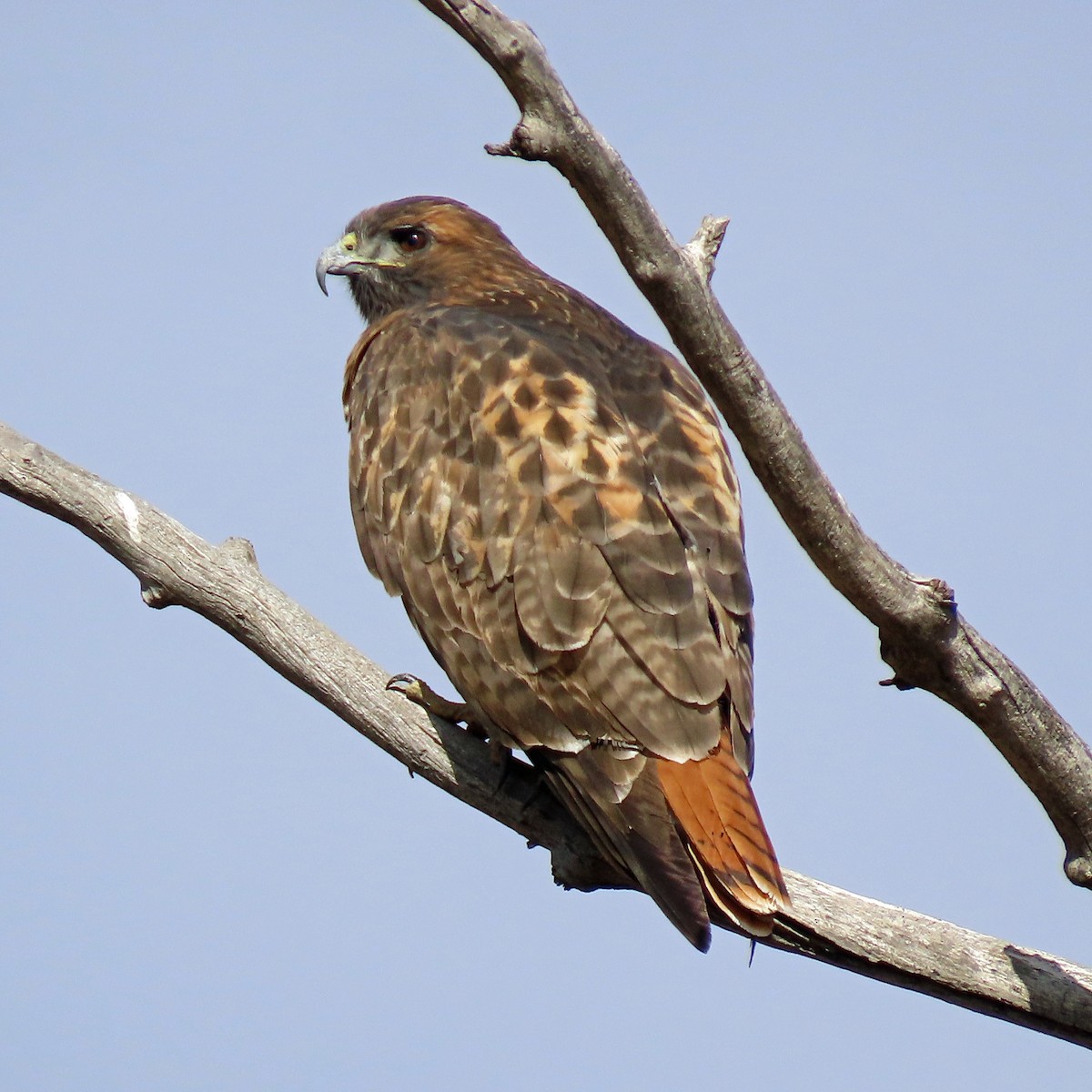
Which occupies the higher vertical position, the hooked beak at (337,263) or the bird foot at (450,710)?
the hooked beak at (337,263)

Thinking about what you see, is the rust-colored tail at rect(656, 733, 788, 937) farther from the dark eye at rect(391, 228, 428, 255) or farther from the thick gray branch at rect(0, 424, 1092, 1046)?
the dark eye at rect(391, 228, 428, 255)

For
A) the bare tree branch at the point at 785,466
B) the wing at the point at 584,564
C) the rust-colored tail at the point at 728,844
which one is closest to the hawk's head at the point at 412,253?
the wing at the point at 584,564

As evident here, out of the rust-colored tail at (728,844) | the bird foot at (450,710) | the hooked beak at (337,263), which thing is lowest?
the rust-colored tail at (728,844)

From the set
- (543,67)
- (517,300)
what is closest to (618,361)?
(517,300)

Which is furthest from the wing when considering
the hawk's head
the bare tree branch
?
the hawk's head

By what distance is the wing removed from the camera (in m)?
3.61

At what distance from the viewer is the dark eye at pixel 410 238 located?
18.3 ft

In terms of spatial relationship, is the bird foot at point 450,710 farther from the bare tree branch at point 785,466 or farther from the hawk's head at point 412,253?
the hawk's head at point 412,253

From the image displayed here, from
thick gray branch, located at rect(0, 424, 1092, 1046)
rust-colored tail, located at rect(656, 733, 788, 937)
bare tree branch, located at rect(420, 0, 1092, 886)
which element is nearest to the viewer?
bare tree branch, located at rect(420, 0, 1092, 886)

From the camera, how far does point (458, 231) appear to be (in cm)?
552

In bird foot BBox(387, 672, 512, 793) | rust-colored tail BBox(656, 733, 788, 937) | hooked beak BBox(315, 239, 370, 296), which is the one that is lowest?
rust-colored tail BBox(656, 733, 788, 937)

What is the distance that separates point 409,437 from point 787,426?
1.54 meters

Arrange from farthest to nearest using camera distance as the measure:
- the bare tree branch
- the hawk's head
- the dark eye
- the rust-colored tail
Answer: the dark eye
the hawk's head
the rust-colored tail
the bare tree branch

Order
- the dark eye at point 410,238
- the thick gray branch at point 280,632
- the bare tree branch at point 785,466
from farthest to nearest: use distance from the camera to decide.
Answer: the dark eye at point 410,238 → the thick gray branch at point 280,632 → the bare tree branch at point 785,466
